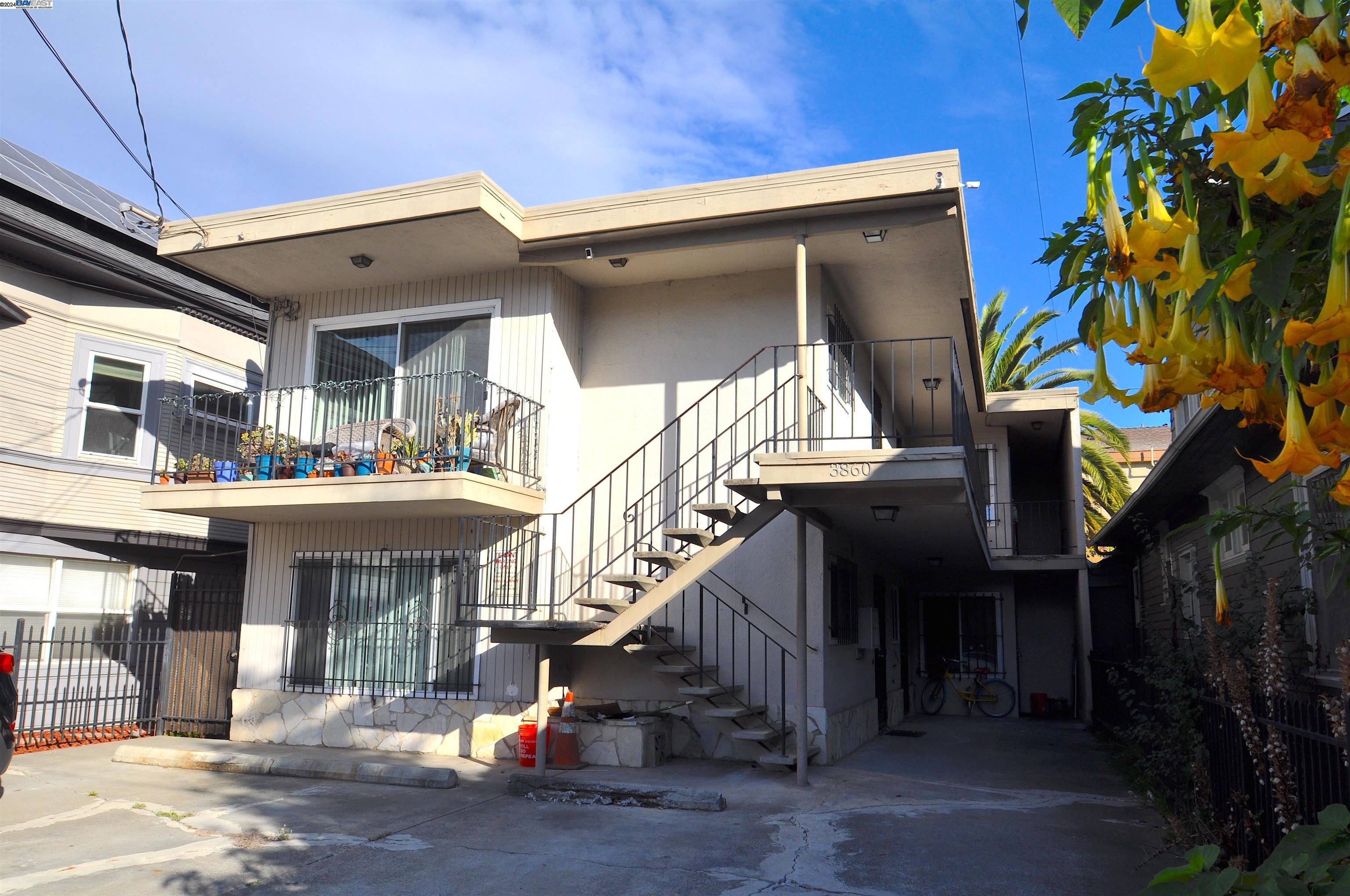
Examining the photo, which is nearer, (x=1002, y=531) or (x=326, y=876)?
(x=326, y=876)

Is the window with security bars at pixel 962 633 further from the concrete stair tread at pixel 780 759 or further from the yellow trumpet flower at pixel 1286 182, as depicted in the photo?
the yellow trumpet flower at pixel 1286 182

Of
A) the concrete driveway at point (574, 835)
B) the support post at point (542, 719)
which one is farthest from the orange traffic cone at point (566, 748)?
the concrete driveway at point (574, 835)

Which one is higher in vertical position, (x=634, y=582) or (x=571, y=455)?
(x=571, y=455)

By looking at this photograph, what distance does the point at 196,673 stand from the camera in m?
11.6

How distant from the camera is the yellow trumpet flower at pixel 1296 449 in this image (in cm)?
145

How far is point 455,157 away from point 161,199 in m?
7.36

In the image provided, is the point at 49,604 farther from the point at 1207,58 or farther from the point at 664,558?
the point at 1207,58

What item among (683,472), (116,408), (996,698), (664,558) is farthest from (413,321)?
(996,698)

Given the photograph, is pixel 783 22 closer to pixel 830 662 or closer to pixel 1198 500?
pixel 830 662

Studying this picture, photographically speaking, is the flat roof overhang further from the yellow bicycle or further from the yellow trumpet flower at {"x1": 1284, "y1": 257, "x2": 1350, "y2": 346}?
the yellow bicycle

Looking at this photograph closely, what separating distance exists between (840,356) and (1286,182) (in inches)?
399

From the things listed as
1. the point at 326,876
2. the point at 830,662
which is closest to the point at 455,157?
the point at 830,662

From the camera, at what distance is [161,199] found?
472 inches

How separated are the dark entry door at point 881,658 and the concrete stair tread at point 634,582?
16.1 ft
